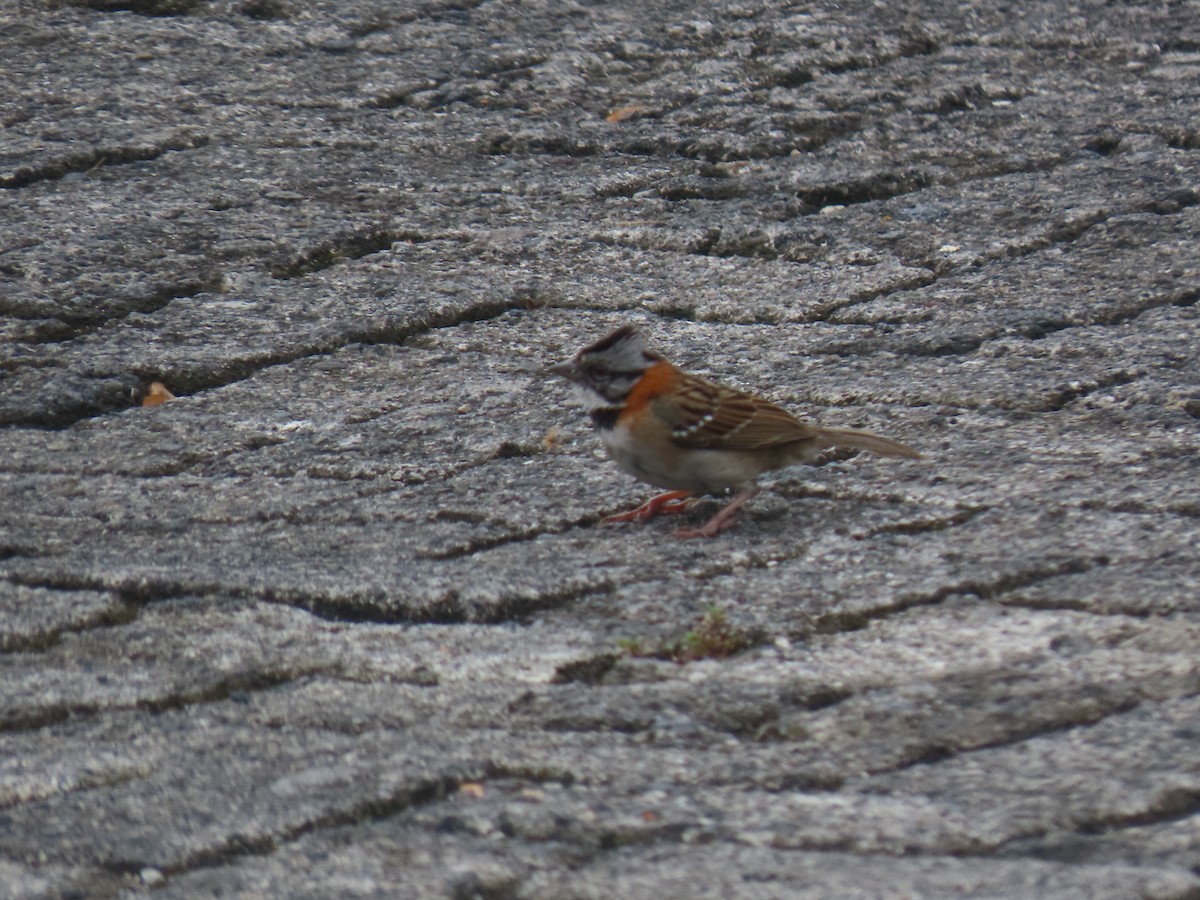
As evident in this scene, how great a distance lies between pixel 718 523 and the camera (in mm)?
3605

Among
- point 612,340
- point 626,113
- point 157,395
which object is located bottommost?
Answer: point 157,395

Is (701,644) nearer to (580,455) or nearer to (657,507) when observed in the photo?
(657,507)

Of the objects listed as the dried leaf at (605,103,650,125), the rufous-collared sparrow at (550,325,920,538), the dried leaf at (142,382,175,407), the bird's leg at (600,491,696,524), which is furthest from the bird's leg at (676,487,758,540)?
the dried leaf at (605,103,650,125)

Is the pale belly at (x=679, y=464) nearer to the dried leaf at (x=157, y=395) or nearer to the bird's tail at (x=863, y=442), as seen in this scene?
the bird's tail at (x=863, y=442)

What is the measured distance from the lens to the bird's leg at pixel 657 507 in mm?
3674

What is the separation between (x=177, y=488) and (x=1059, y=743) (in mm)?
2297

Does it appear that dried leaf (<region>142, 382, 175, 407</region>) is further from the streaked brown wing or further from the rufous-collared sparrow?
the streaked brown wing

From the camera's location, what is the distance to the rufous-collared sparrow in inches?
Result: 145

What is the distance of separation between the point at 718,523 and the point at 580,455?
57 centimetres

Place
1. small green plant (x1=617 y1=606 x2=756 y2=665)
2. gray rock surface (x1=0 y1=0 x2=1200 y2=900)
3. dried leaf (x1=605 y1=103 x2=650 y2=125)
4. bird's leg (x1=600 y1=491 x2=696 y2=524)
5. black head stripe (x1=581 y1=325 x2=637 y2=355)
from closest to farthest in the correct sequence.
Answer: gray rock surface (x1=0 y1=0 x2=1200 y2=900) → small green plant (x1=617 y1=606 x2=756 y2=665) → bird's leg (x1=600 y1=491 x2=696 y2=524) → black head stripe (x1=581 y1=325 x2=637 y2=355) → dried leaf (x1=605 y1=103 x2=650 y2=125)

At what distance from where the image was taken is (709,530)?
3572mm

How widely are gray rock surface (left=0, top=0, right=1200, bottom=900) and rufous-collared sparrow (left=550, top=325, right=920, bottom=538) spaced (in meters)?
0.10

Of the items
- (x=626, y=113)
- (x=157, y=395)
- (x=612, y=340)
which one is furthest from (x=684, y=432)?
(x=626, y=113)

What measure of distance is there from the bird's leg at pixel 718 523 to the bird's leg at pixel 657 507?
0.39 feet
